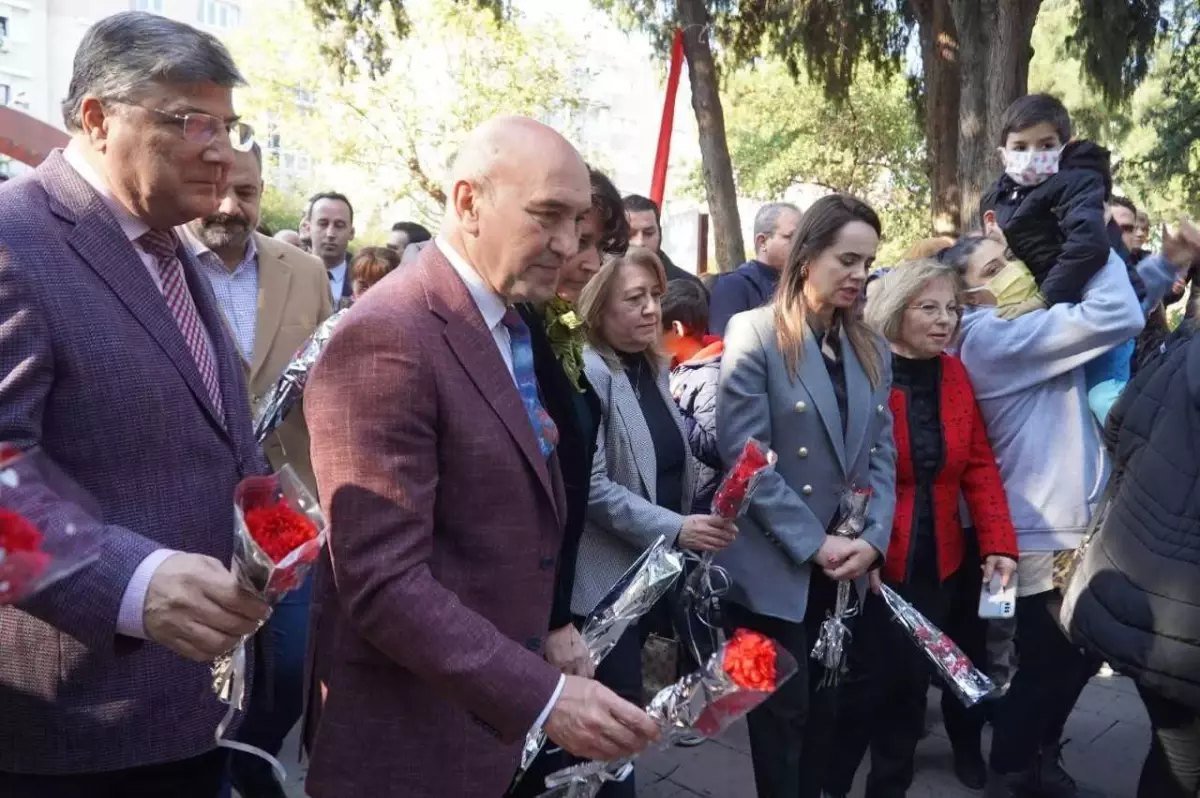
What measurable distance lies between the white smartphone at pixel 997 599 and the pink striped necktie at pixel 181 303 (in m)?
2.77

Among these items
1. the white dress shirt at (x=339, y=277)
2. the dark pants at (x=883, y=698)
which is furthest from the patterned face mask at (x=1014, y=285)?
the white dress shirt at (x=339, y=277)

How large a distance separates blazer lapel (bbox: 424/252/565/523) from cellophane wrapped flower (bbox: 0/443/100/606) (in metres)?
0.64

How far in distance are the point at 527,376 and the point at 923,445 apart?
201 cm

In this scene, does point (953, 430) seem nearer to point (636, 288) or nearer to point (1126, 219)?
point (636, 288)

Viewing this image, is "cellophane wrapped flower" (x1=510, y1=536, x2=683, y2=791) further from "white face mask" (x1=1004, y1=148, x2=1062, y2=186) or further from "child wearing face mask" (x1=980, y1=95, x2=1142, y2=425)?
"white face mask" (x1=1004, y1=148, x2=1062, y2=186)

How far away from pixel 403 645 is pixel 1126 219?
18.1 ft

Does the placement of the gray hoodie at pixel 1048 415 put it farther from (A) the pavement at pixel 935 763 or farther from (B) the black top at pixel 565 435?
(B) the black top at pixel 565 435

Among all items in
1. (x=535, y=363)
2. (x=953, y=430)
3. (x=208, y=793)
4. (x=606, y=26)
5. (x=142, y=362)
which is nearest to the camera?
(x=142, y=362)

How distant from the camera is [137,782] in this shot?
6.09 ft

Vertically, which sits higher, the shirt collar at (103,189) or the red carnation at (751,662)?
the shirt collar at (103,189)

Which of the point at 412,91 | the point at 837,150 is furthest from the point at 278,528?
the point at 837,150

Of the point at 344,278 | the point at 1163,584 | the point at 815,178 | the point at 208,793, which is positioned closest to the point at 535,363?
the point at 208,793

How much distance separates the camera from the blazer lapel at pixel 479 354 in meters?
1.75

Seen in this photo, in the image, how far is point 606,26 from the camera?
1410 centimetres
